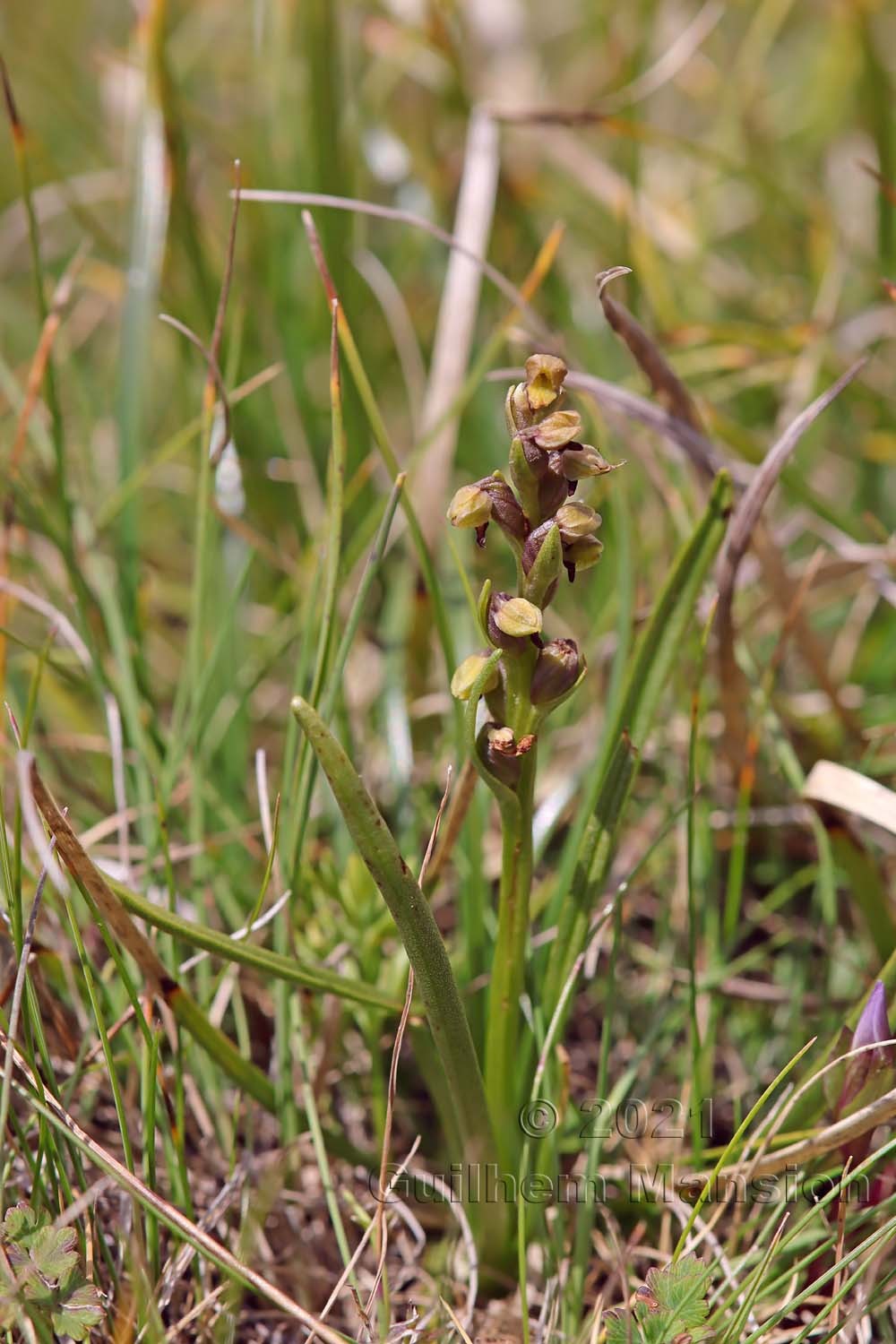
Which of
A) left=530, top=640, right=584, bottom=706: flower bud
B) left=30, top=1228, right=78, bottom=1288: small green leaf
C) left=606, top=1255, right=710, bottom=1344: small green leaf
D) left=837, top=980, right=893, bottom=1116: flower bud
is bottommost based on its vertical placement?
left=606, top=1255, right=710, bottom=1344: small green leaf

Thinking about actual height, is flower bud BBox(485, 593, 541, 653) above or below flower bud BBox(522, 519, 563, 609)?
below

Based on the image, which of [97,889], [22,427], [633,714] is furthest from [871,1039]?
[22,427]

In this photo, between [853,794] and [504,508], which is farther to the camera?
[853,794]

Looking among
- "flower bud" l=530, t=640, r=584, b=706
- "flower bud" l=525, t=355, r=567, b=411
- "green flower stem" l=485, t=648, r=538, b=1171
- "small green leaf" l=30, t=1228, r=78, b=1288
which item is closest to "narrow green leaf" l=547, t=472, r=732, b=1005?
"green flower stem" l=485, t=648, r=538, b=1171

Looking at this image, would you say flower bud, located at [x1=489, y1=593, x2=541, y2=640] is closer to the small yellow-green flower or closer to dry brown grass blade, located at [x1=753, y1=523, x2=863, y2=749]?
the small yellow-green flower

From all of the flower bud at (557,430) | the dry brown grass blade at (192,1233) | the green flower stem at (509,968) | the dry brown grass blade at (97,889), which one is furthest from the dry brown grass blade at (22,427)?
the flower bud at (557,430)

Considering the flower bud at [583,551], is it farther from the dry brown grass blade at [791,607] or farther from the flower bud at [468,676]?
the dry brown grass blade at [791,607]

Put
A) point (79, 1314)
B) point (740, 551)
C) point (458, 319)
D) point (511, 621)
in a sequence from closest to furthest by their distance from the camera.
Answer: point (511, 621)
point (79, 1314)
point (740, 551)
point (458, 319)

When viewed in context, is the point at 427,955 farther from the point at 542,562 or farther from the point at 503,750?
the point at 542,562
